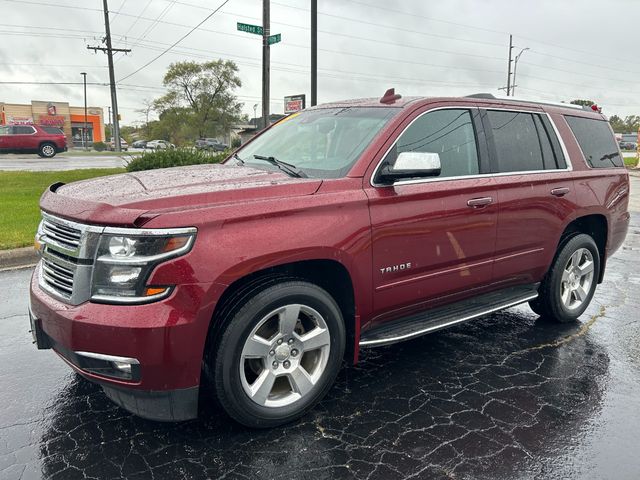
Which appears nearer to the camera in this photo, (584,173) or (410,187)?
(410,187)

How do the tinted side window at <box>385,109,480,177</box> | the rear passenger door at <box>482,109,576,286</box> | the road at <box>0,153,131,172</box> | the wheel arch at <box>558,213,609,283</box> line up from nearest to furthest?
the tinted side window at <box>385,109,480,177</box>, the rear passenger door at <box>482,109,576,286</box>, the wheel arch at <box>558,213,609,283</box>, the road at <box>0,153,131,172</box>

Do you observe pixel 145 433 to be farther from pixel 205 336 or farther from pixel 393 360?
pixel 393 360

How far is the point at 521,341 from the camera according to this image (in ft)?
14.8

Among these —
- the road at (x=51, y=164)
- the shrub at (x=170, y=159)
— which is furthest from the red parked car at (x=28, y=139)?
the shrub at (x=170, y=159)

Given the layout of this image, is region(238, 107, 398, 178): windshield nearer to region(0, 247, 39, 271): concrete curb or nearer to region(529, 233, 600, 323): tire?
region(529, 233, 600, 323): tire

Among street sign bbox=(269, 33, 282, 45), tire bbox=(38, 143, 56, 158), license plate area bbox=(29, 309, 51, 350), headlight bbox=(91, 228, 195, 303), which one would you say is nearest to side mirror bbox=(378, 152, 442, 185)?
headlight bbox=(91, 228, 195, 303)

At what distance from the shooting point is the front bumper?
2543 millimetres

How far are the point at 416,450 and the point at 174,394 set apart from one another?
1.32 m

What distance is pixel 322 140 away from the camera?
389 cm

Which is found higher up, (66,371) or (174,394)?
(174,394)

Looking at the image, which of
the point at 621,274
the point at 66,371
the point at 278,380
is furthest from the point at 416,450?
the point at 621,274

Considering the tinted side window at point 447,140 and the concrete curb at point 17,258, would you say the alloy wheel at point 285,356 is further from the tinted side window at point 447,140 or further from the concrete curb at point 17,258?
the concrete curb at point 17,258

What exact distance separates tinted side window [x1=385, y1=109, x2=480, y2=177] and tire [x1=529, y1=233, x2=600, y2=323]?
1399 millimetres

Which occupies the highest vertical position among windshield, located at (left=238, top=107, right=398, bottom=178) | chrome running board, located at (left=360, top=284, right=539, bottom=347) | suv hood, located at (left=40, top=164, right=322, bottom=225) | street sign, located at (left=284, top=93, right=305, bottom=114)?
street sign, located at (left=284, top=93, right=305, bottom=114)
